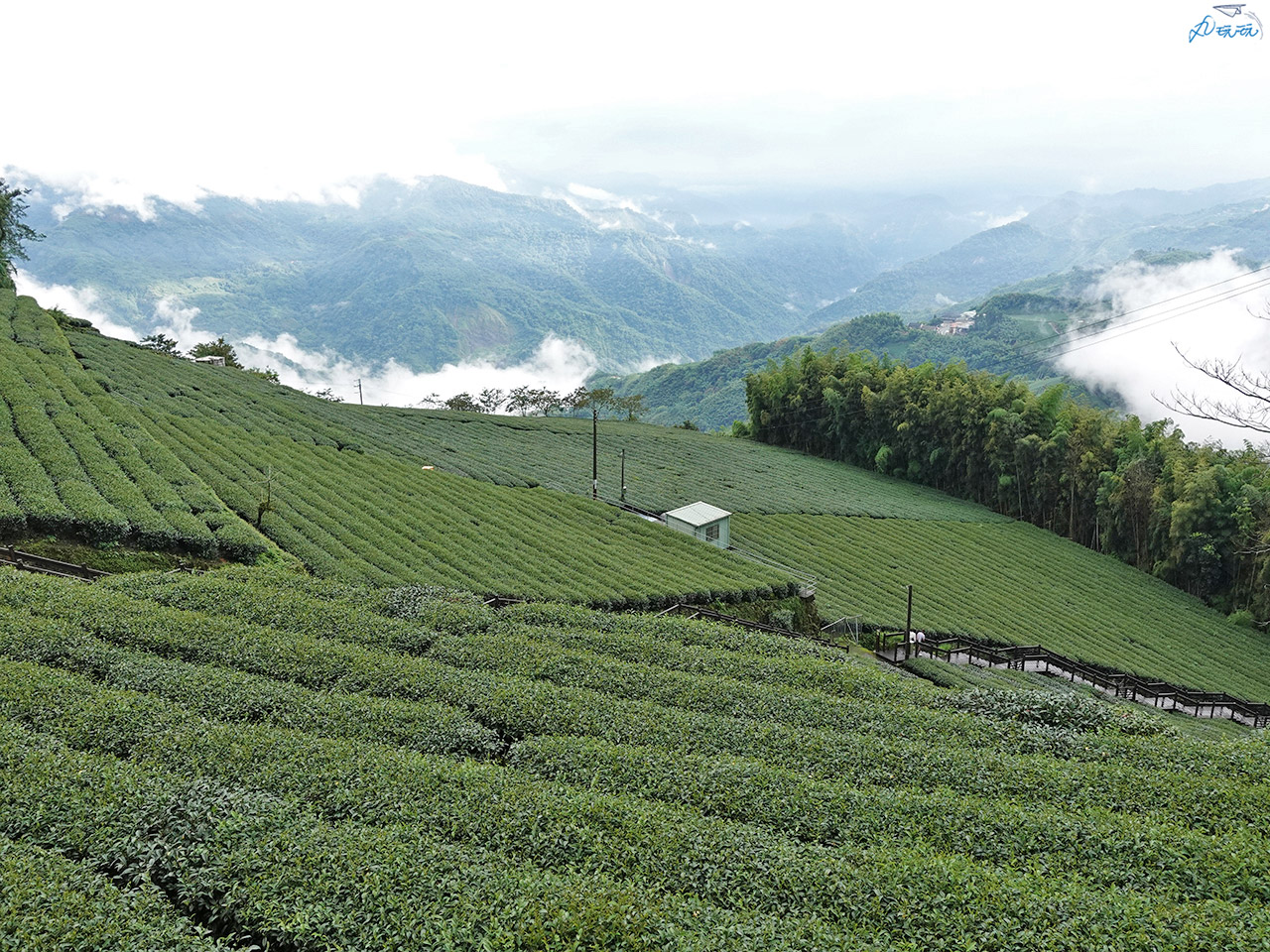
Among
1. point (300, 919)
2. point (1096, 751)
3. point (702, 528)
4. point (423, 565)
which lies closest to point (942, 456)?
point (702, 528)

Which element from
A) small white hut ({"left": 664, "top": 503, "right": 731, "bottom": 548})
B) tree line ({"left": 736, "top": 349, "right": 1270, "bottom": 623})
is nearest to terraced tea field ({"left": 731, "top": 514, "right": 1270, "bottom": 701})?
tree line ({"left": 736, "top": 349, "right": 1270, "bottom": 623})

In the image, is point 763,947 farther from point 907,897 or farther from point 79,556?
point 79,556

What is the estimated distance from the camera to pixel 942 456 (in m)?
63.2

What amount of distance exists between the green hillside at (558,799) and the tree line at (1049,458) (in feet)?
109

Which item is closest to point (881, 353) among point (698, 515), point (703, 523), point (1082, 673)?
point (698, 515)

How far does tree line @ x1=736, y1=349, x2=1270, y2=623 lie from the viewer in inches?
1827

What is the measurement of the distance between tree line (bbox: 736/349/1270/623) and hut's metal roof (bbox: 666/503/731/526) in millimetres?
24698

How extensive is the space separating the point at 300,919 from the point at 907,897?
21.1 feet

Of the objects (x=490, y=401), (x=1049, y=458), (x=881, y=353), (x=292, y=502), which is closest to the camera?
(x=292, y=502)

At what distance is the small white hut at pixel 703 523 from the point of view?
3503cm

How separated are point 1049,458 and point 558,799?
2144 inches

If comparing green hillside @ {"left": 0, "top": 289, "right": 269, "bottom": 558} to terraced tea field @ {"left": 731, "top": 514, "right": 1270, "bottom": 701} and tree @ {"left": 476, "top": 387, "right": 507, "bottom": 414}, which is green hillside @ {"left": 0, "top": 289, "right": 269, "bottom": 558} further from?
tree @ {"left": 476, "top": 387, "right": 507, "bottom": 414}

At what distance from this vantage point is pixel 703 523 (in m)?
34.9

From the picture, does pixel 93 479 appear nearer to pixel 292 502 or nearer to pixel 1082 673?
pixel 292 502
